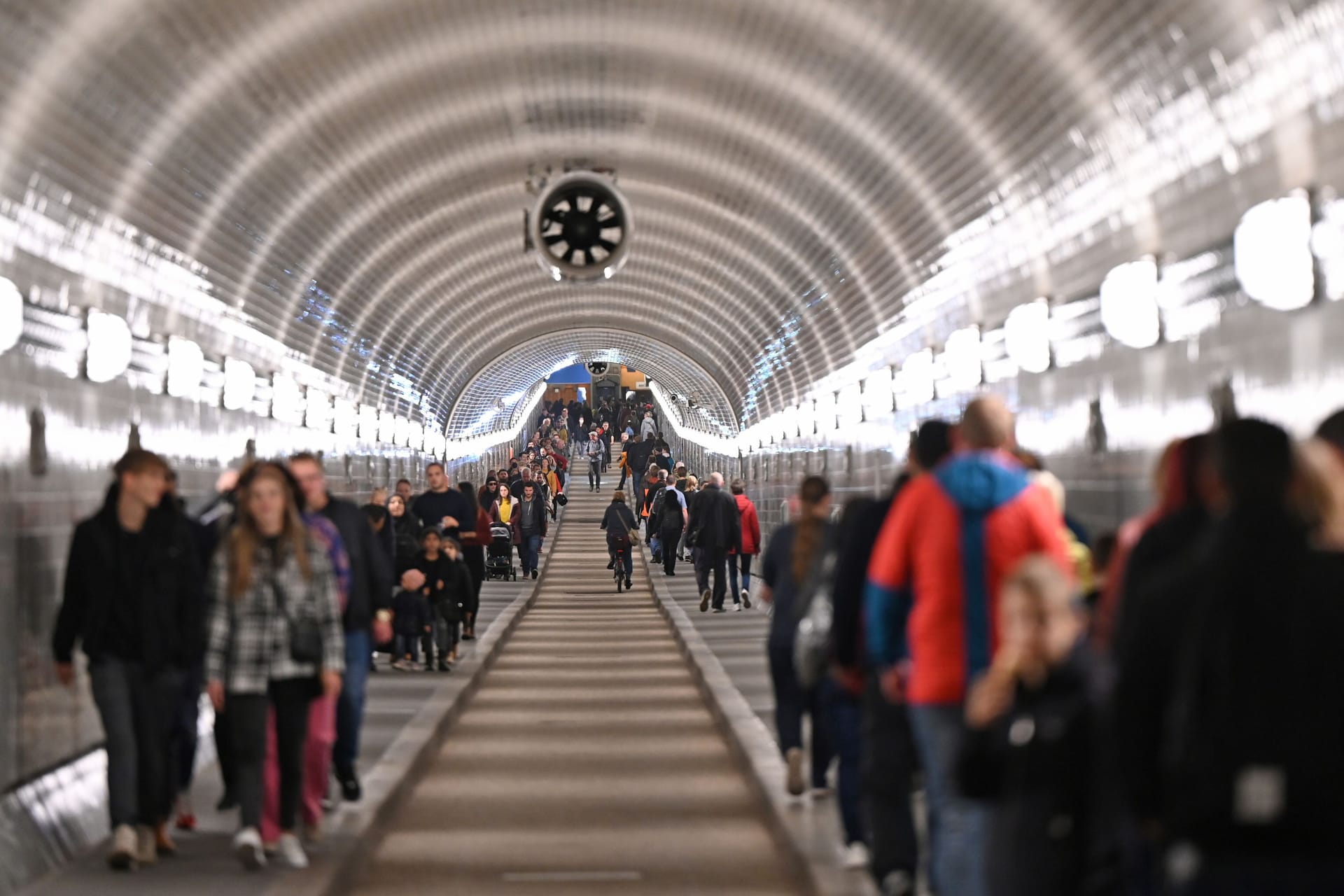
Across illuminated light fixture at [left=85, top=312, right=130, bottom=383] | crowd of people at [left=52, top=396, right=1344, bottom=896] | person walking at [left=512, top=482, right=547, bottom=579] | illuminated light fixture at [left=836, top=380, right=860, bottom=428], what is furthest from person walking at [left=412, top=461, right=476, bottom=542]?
person walking at [left=512, top=482, right=547, bottom=579]

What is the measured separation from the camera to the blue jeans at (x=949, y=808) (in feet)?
21.8

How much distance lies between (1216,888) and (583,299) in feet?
116

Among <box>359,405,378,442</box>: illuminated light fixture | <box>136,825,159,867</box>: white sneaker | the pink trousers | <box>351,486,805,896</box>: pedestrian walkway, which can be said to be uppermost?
<box>359,405,378,442</box>: illuminated light fixture

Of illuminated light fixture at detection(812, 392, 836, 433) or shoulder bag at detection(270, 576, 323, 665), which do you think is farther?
illuminated light fixture at detection(812, 392, 836, 433)

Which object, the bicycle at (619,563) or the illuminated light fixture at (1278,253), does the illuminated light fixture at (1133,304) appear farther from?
the bicycle at (619,563)

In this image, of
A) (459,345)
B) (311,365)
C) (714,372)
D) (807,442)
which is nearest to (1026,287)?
(311,365)

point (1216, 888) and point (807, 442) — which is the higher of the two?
point (807, 442)

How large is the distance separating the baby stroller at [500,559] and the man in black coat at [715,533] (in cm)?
785

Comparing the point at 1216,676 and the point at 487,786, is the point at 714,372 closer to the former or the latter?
the point at 487,786

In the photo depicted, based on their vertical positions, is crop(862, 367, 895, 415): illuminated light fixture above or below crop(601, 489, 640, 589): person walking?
above

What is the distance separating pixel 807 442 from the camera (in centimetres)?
2925

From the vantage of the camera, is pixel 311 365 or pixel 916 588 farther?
pixel 311 365

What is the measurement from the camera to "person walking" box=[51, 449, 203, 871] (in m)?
9.42

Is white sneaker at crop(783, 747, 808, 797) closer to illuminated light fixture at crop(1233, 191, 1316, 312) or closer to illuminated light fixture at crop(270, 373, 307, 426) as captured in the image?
illuminated light fixture at crop(1233, 191, 1316, 312)
